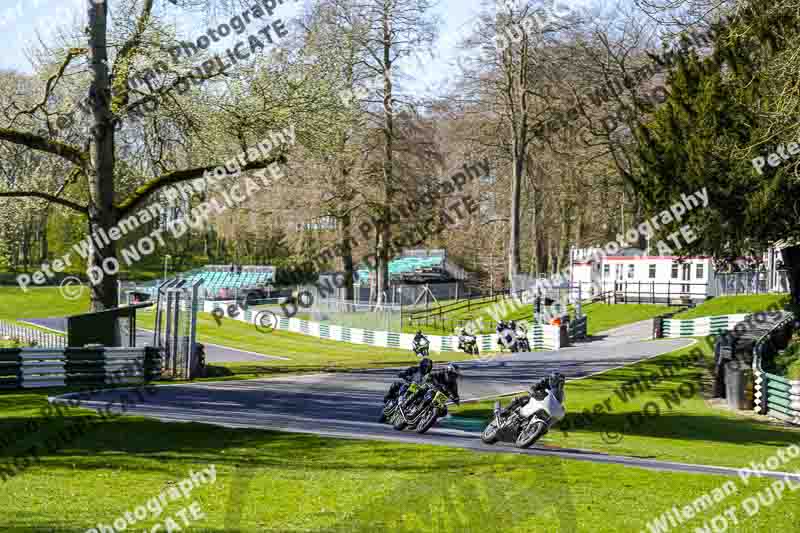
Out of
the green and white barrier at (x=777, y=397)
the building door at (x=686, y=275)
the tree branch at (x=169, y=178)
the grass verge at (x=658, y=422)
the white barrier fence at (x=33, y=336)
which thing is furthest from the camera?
the building door at (x=686, y=275)

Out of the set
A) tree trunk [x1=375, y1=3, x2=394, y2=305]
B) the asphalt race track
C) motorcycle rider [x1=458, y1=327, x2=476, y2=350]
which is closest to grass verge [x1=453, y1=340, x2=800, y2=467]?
the asphalt race track

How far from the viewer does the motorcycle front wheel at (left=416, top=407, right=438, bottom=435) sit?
14062 millimetres

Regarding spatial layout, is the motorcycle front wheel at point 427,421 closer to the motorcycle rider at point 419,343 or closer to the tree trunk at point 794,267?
the motorcycle rider at point 419,343

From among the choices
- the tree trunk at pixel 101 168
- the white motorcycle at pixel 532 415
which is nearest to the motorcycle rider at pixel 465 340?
the tree trunk at pixel 101 168

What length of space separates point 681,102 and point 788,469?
69.6ft

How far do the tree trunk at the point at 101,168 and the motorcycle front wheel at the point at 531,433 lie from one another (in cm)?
1405

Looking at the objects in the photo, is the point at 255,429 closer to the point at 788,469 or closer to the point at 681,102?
the point at 788,469

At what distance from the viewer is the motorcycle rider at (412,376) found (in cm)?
1434

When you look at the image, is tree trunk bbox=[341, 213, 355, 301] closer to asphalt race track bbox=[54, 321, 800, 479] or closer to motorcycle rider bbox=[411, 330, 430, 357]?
asphalt race track bbox=[54, 321, 800, 479]

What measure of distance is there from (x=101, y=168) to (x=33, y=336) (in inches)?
571

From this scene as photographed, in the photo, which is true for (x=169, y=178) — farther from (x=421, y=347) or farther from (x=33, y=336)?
(x=33, y=336)

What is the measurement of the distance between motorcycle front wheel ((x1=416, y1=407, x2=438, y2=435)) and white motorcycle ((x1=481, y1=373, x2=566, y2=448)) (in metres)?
1.35

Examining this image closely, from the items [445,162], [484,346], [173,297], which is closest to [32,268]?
[445,162]

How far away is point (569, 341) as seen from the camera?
38.3 meters
